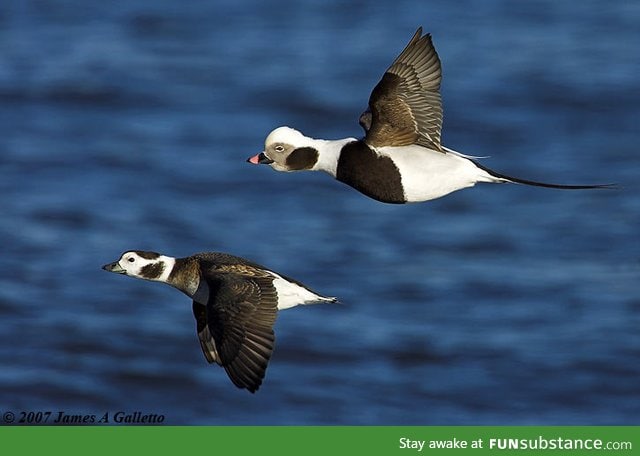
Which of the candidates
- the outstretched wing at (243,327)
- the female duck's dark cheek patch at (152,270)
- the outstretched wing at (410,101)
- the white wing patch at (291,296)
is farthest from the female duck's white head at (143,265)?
the outstretched wing at (410,101)

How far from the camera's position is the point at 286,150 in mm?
6305

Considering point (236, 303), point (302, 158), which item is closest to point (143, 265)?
point (302, 158)

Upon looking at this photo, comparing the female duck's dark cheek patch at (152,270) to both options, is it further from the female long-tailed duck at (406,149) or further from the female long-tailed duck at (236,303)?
the female long-tailed duck at (406,149)

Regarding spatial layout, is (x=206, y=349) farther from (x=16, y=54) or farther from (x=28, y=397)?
(x=16, y=54)

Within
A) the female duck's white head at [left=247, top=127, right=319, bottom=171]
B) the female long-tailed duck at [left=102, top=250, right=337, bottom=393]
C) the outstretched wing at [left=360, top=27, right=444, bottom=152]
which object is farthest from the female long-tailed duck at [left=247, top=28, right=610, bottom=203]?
the female long-tailed duck at [left=102, top=250, right=337, bottom=393]

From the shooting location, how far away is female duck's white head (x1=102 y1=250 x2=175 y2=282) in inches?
269

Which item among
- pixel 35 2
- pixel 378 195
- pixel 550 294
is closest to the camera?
pixel 378 195

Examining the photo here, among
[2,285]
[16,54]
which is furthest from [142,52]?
[2,285]

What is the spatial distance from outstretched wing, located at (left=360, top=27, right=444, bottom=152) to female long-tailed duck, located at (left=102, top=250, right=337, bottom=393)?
0.70 metres

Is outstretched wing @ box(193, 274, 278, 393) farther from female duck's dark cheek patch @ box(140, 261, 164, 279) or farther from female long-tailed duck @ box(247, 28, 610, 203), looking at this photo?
female duck's dark cheek patch @ box(140, 261, 164, 279)

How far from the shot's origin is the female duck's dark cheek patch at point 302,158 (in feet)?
20.3

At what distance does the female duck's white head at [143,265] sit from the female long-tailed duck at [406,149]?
91cm

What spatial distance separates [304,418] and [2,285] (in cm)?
330

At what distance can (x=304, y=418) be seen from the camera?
10430mm
